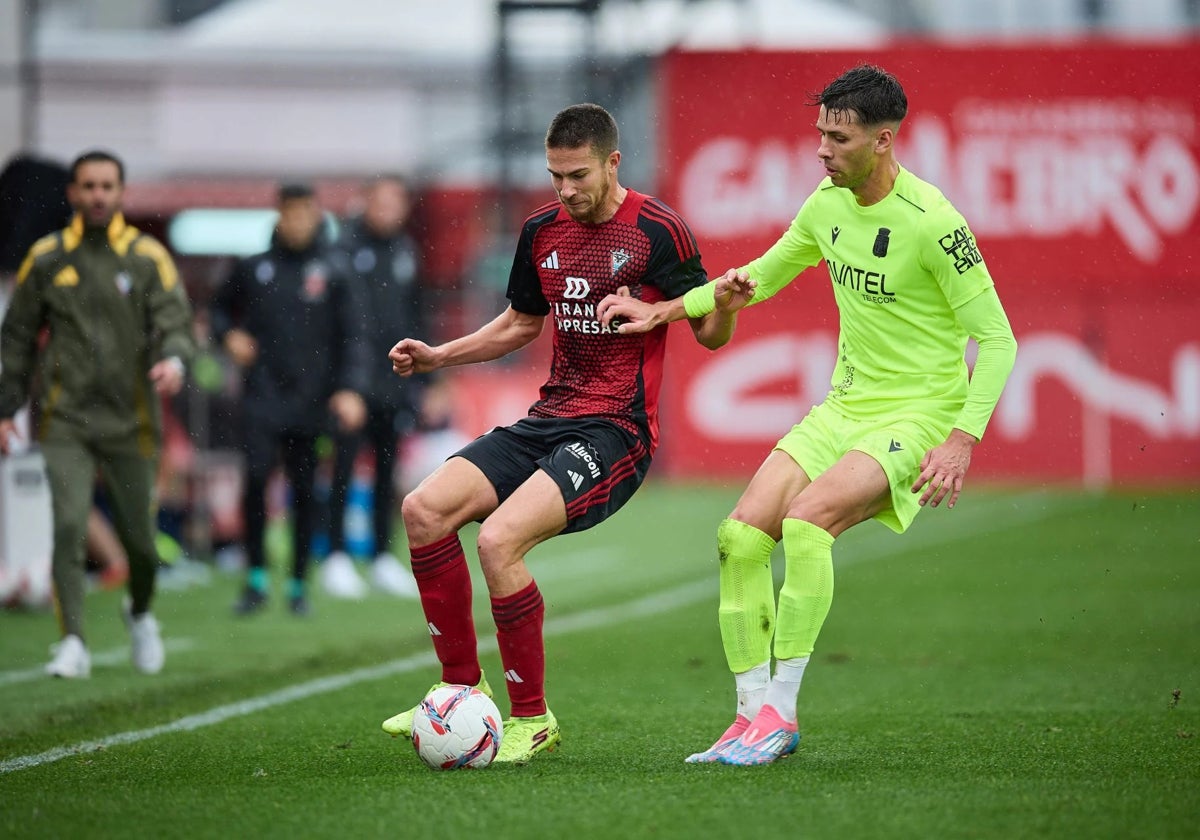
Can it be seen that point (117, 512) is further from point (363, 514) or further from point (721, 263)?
point (721, 263)

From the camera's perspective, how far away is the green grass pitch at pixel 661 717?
4758 millimetres

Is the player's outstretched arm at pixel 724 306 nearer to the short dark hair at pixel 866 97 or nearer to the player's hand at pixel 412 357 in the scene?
the short dark hair at pixel 866 97

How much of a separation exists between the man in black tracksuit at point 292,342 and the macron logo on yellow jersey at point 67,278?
98.6 inches

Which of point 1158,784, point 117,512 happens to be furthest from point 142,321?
point 1158,784

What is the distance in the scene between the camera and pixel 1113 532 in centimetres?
1457

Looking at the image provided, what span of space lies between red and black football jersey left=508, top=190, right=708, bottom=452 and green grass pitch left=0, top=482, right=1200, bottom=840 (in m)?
1.20

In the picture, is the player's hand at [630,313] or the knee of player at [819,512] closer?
the knee of player at [819,512]

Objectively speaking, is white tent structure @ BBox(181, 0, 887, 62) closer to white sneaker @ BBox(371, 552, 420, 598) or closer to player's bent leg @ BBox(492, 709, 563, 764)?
white sneaker @ BBox(371, 552, 420, 598)

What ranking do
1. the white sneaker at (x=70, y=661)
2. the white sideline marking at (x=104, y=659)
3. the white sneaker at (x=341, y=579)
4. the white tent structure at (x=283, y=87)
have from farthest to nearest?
the white tent structure at (x=283, y=87), the white sneaker at (x=341, y=579), the white sideline marking at (x=104, y=659), the white sneaker at (x=70, y=661)

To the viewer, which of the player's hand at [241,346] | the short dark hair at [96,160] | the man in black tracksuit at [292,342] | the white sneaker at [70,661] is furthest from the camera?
the man in black tracksuit at [292,342]

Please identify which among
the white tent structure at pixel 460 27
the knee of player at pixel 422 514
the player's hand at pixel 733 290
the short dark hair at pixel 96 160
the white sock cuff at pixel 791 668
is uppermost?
the white tent structure at pixel 460 27

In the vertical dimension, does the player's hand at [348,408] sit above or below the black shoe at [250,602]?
above

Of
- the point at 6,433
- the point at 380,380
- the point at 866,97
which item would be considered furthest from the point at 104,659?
the point at 866,97

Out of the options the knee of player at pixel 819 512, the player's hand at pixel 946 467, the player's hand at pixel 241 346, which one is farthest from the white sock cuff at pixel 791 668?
the player's hand at pixel 241 346
